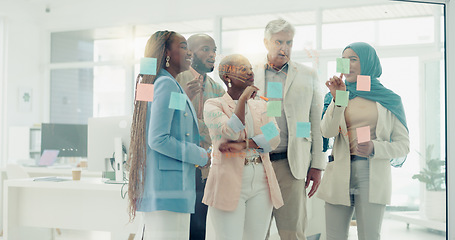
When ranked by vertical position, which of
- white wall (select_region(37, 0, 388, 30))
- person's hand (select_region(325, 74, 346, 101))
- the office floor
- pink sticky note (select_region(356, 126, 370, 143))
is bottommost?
the office floor

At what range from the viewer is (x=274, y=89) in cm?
227

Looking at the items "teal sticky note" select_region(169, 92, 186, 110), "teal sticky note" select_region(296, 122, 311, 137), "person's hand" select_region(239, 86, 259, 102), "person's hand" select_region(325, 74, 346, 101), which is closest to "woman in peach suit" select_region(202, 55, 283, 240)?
"person's hand" select_region(239, 86, 259, 102)

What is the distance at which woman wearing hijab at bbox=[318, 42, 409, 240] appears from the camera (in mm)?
2424

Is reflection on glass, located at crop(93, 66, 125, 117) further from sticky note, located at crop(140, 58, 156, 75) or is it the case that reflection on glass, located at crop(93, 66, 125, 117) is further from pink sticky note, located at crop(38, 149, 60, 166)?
pink sticky note, located at crop(38, 149, 60, 166)

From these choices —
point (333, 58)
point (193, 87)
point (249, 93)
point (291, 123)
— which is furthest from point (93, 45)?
point (333, 58)

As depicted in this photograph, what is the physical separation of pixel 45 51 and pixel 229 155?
3.66 feet

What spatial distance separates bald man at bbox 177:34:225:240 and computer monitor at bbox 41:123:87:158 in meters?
0.62

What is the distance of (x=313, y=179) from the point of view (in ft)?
7.78

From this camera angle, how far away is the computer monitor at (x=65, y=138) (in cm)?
212

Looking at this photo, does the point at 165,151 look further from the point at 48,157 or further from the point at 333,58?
the point at 333,58

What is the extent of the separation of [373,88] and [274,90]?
0.64 meters

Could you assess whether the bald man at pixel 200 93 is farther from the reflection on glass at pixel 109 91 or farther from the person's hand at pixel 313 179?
the person's hand at pixel 313 179

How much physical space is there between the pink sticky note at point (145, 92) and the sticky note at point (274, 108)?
628mm

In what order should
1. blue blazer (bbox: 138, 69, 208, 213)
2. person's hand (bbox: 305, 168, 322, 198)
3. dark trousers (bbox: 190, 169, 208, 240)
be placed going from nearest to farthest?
1. blue blazer (bbox: 138, 69, 208, 213)
2. dark trousers (bbox: 190, 169, 208, 240)
3. person's hand (bbox: 305, 168, 322, 198)
